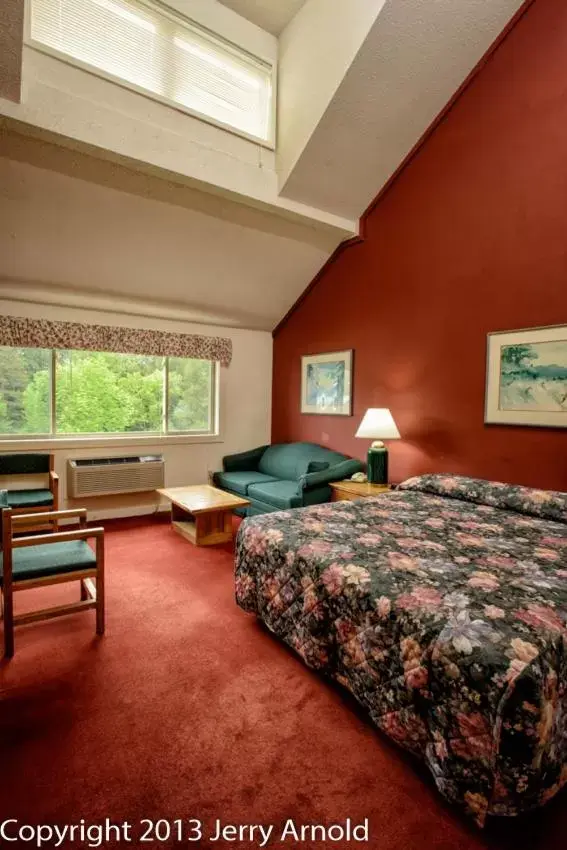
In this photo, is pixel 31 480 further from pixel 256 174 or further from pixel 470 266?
pixel 470 266

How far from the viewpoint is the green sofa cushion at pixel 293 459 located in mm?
4402

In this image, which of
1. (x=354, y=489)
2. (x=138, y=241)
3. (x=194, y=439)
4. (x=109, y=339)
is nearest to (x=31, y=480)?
(x=109, y=339)

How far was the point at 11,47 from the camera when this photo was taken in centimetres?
227

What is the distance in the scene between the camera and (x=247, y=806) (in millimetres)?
1321

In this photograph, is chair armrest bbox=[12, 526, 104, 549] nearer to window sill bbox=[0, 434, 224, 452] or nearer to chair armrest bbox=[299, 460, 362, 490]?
chair armrest bbox=[299, 460, 362, 490]

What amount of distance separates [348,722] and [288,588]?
0.56 m

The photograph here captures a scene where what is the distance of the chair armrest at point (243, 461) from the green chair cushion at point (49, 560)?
105 inches

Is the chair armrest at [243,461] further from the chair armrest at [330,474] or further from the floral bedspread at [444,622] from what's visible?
the floral bedspread at [444,622]

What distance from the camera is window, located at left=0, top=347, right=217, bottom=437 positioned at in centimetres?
399

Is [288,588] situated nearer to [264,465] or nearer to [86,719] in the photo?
[86,719]

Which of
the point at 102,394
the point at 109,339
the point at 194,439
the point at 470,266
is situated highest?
the point at 470,266

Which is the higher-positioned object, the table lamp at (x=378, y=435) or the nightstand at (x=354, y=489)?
the table lamp at (x=378, y=435)

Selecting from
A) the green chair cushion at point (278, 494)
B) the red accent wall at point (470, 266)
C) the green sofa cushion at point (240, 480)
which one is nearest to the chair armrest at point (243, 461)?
the green sofa cushion at point (240, 480)

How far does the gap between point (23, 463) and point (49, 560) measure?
1953 mm
